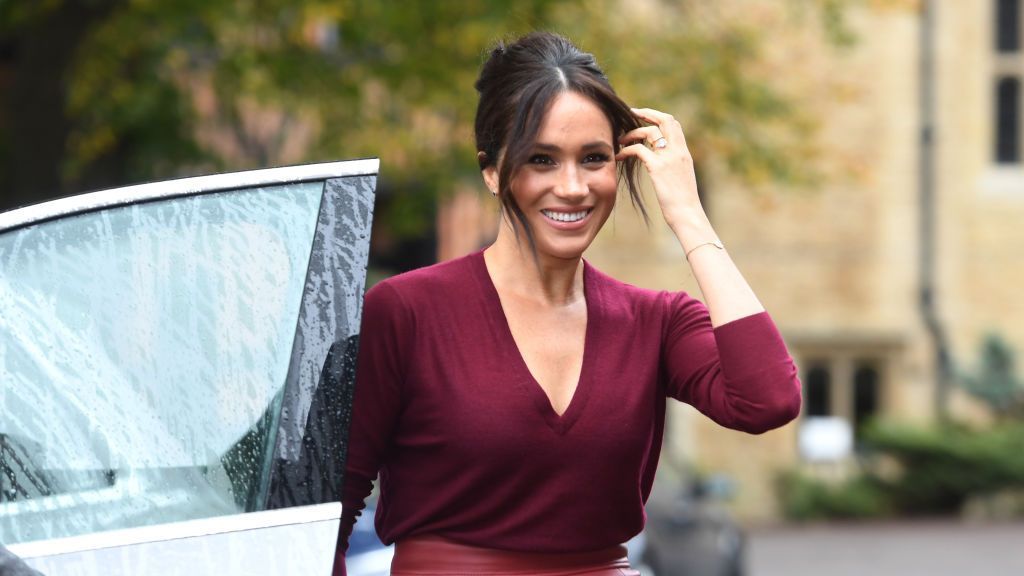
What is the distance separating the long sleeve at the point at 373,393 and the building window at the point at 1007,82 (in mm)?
21477

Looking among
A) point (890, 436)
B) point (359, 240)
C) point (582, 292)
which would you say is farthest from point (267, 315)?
point (890, 436)

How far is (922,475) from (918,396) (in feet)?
5.92

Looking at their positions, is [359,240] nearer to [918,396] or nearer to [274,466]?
[274,466]

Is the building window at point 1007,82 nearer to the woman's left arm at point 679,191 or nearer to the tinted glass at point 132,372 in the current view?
the woman's left arm at point 679,191

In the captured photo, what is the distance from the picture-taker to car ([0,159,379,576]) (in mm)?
2480

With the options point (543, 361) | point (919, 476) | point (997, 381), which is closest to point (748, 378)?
point (543, 361)

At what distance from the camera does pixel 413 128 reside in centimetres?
1608

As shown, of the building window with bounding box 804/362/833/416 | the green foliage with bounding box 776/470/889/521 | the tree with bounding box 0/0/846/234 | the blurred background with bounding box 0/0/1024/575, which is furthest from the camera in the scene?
the building window with bounding box 804/362/833/416

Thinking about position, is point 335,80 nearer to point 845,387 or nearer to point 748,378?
point 845,387

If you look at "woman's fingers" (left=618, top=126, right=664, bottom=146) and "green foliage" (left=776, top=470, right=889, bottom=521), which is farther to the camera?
"green foliage" (left=776, top=470, right=889, bottom=521)

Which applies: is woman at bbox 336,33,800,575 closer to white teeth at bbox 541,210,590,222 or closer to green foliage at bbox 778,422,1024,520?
white teeth at bbox 541,210,590,222

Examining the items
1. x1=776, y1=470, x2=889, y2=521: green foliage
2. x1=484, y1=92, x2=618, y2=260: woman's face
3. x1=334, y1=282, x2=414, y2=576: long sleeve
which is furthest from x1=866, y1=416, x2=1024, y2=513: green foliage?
x1=334, y1=282, x2=414, y2=576: long sleeve

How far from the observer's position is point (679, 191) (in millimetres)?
2938

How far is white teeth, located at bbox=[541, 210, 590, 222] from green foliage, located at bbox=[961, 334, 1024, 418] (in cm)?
2047
